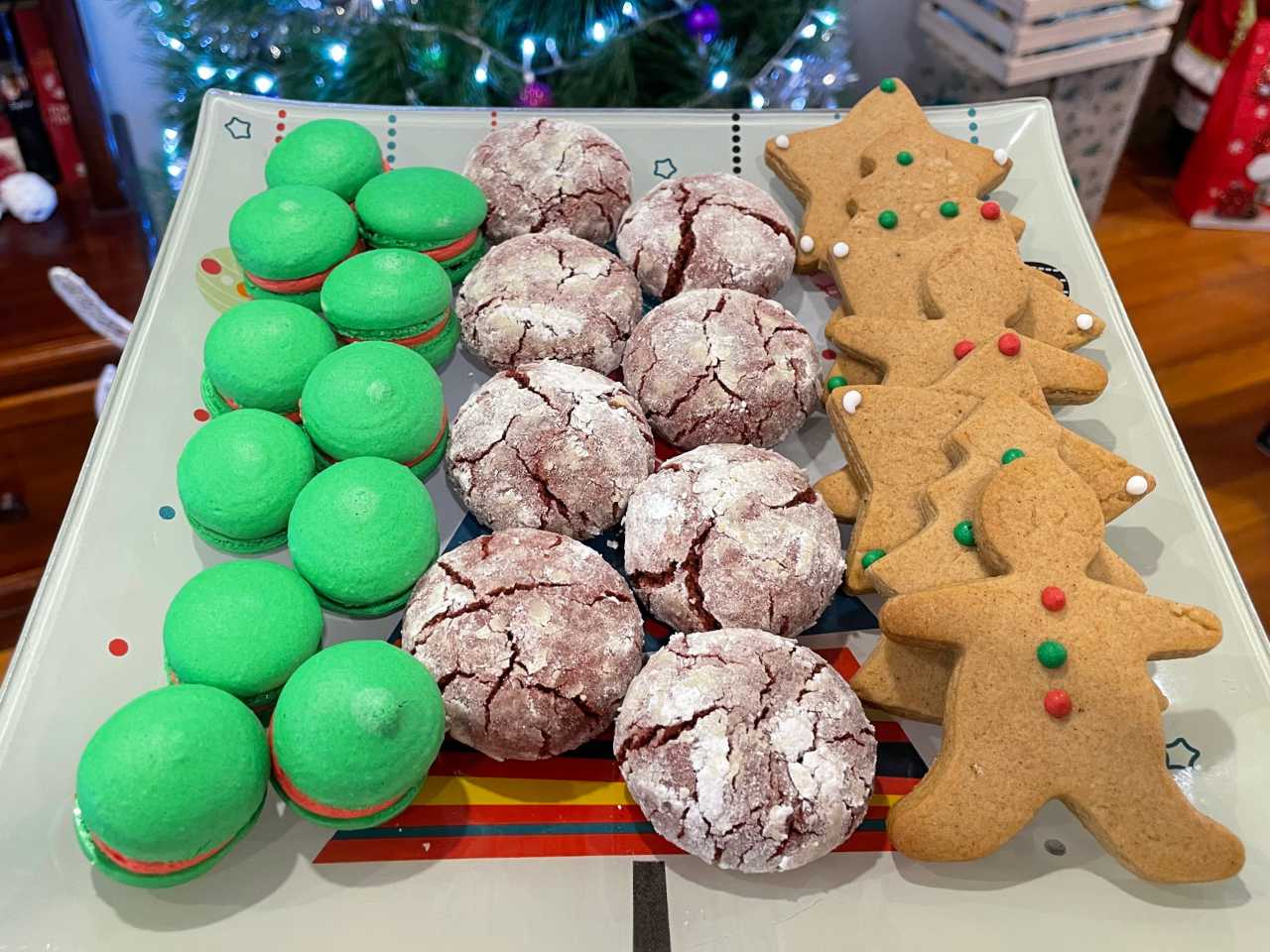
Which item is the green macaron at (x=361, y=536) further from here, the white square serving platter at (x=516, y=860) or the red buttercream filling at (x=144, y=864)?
the red buttercream filling at (x=144, y=864)

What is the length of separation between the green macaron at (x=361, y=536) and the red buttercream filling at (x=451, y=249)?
21.6 inches

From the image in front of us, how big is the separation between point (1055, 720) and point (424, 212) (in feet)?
4.32

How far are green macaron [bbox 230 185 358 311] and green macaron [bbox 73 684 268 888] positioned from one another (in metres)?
0.81

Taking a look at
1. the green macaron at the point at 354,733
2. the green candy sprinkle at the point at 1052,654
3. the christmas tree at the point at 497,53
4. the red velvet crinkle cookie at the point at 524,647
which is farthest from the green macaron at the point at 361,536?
the christmas tree at the point at 497,53

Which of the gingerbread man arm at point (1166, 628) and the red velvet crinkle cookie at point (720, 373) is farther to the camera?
the red velvet crinkle cookie at point (720, 373)

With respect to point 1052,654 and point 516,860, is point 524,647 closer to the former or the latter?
point 516,860

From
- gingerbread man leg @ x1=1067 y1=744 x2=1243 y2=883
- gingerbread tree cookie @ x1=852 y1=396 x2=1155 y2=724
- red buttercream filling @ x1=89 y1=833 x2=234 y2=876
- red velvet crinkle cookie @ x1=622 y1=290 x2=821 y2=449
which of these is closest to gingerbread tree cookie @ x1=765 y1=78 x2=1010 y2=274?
red velvet crinkle cookie @ x1=622 y1=290 x2=821 y2=449

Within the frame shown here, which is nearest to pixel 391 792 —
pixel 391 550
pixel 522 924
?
pixel 522 924

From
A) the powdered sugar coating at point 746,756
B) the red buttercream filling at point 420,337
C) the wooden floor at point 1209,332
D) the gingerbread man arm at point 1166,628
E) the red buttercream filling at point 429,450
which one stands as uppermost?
the gingerbread man arm at point 1166,628

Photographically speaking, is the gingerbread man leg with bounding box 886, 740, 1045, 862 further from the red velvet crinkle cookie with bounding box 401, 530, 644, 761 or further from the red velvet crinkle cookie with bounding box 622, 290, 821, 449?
the red velvet crinkle cookie with bounding box 622, 290, 821, 449

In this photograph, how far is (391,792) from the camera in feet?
4.11

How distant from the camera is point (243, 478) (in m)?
1.48

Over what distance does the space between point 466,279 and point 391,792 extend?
3.11 feet

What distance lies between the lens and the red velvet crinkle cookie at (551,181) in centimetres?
196
